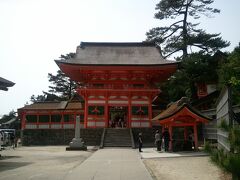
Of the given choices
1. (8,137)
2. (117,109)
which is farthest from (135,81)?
(8,137)

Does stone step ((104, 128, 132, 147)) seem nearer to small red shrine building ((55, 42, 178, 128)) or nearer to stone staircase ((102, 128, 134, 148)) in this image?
stone staircase ((102, 128, 134, 148))

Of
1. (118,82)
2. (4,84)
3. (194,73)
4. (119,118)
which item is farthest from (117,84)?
(4,84)

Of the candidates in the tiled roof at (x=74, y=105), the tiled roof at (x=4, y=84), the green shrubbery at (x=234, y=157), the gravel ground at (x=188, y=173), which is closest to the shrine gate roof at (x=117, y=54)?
the tiled roof at (x=74, y=105)

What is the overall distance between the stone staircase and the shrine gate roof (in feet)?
23.7

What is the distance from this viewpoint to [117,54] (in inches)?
1576

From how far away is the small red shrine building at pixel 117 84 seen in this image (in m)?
35.0

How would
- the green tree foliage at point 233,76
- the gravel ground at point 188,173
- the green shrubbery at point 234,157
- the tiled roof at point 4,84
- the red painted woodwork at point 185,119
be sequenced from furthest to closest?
1. the red painted woodwork at point 185,119
2. the tiled roof at point 4,84
3. the gravel ground at point 188,173
4. the green tree foliage at point 233,76
5. the green shrubbery at point 234,157

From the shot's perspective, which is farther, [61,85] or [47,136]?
[61,85]

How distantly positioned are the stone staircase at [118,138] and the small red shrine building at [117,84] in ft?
5.71

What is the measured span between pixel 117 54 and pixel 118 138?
473 inches

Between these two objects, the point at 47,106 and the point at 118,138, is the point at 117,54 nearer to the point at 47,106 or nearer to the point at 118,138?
the point at 47,106

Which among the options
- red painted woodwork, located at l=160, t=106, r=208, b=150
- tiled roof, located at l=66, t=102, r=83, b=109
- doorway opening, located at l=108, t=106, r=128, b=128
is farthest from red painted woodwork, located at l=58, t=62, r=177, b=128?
red painted woodwork, located at l=160, t=106, r=208, b=150

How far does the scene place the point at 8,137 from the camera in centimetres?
3566

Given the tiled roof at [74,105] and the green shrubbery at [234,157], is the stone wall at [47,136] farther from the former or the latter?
the green shrubbery at [234,157]
